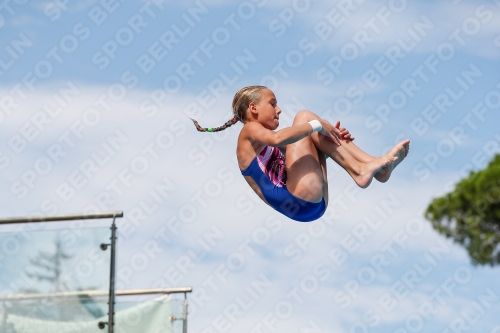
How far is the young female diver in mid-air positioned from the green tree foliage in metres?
3.50

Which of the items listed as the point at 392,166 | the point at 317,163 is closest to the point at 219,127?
the point at 317,163

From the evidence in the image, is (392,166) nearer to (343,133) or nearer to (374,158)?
(374,158)

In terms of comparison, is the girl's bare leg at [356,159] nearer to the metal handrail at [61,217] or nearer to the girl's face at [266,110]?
the girl's face at [266,110]

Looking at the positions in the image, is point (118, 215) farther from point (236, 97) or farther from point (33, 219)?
point (236, 97)

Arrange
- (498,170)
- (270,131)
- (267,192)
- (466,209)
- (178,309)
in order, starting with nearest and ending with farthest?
(270,131), (267,192), (178,309), (498,170), (466,209)

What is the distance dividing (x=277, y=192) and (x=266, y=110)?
0.61 metres

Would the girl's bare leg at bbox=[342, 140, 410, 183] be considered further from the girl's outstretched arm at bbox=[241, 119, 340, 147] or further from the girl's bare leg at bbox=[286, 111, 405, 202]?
the girl's outstretched arm at bbox=[241, 119, 340, 147]

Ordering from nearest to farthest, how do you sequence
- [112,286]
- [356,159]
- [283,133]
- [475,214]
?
[283,133]
[112,286]
[356,159]
[475,214]

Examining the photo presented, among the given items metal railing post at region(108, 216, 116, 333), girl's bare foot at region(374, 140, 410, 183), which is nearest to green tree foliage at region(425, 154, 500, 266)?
girl's bare foot at region(374, 140, 410, 183)

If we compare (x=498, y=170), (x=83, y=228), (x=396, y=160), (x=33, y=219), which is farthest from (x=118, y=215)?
(x=498, y=170)

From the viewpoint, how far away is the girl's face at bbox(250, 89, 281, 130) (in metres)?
5.54

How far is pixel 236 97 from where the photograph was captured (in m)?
5.67

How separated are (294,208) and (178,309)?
138 centimetres

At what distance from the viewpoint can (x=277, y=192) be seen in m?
5.64
